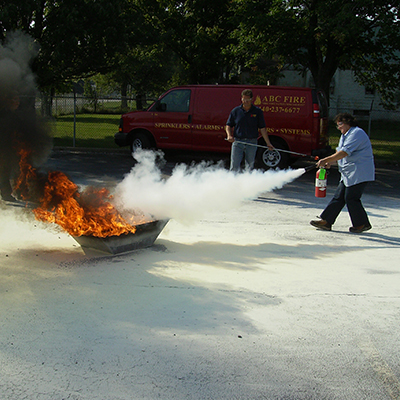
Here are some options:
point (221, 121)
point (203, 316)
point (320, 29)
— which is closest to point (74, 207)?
point (203, 316)

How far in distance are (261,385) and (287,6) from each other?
637 inches

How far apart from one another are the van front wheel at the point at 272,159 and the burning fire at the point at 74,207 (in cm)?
721

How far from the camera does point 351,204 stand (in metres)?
6.62

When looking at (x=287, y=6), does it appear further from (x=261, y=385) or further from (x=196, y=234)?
(x=261, y=385)

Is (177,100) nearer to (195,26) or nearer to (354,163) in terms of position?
(354,163)

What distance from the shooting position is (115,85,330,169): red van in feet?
39.3

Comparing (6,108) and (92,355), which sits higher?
(6,108)

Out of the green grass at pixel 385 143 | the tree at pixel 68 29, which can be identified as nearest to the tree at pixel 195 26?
the green grass at pixel 385 143

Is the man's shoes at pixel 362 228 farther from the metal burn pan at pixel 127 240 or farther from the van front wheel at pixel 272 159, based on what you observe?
the van front wheel at pixel 272 159

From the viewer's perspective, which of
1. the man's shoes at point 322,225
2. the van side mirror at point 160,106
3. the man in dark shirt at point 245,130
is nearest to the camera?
the man's shoes at point 322,225

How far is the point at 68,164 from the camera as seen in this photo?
12.9 metres

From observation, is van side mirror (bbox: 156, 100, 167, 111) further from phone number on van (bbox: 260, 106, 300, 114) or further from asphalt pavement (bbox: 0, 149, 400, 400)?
asphalt pavement (bbox: 0, 149, 400, 400)

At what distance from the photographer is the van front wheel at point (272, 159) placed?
39.9 feet


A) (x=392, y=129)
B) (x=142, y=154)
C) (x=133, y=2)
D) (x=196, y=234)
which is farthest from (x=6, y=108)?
(x=392, y=129)
